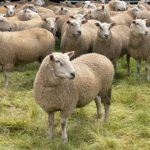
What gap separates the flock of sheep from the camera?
622cm

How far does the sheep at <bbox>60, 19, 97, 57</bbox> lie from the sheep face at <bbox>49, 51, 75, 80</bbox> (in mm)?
4160

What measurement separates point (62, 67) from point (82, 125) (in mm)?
1573

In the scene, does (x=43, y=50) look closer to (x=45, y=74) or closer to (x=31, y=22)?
(x=31, y=22)

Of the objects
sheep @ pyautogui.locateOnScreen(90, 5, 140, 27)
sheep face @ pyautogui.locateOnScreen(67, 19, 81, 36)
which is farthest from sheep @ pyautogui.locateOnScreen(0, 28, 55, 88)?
→ sheep @ pyautogui.locateOnScreen(90, 5, 140, 27)

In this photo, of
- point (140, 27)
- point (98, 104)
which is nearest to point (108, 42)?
point (140, 27)

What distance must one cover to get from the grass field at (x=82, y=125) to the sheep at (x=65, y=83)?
0.33 m

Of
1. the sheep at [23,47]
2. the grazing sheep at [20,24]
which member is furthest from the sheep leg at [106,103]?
Answer: the grazing sheep at [20,24]

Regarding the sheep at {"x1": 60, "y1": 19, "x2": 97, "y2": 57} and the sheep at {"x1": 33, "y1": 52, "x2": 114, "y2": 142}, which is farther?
the sheep at {"x1": 60, "y1": 19, "x2": 97, "y2": 57}

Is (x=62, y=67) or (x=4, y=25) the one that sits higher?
(x=62, y=67)

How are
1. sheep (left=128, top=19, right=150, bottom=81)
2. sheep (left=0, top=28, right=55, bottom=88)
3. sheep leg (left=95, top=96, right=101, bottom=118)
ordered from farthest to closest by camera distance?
sheep (left=128, top=19, right=150, bottom=81)
sheep (left=0, top=28, right=55, bottom=88)
sheep leg (left=95, top=96, right=101, bottom=118)

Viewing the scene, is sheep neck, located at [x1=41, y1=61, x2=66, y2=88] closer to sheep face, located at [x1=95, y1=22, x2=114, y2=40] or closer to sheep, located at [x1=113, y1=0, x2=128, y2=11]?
sheep face, located at [x1=95, y1=22, x2=114, y2=40]

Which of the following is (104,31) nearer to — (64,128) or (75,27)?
(75,27)

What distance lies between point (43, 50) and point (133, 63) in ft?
9.28

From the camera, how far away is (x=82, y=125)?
718cm
